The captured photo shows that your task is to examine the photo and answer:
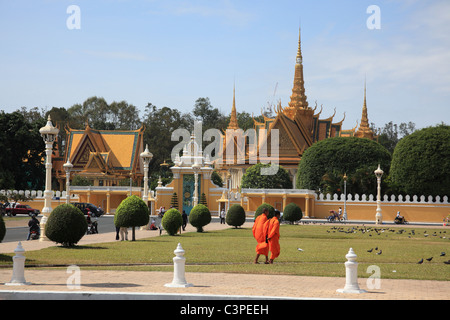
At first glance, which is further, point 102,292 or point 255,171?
point 255,171

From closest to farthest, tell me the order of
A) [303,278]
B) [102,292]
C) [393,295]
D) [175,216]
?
1. [102,292]
2. [393,295]
3. [303,278]
4. [175,216]

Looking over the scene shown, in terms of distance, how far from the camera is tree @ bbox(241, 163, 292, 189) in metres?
58.2

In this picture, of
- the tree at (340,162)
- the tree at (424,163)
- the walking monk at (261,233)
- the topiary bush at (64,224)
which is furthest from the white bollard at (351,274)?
the tree at (340,162)

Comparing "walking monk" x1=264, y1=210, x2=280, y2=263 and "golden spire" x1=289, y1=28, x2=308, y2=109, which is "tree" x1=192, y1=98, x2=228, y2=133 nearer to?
"golden spire" x1=289, y1=28, x2=308, y2=109

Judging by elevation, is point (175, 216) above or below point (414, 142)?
below

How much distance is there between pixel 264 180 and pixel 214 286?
46.5 metres

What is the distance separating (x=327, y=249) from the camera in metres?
Answer: 22.1

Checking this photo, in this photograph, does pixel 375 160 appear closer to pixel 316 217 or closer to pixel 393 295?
pixel 316 217

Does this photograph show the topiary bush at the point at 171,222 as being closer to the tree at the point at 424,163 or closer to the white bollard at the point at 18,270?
the white bollard at the point at 18,270

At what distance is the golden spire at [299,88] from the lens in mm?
75750
